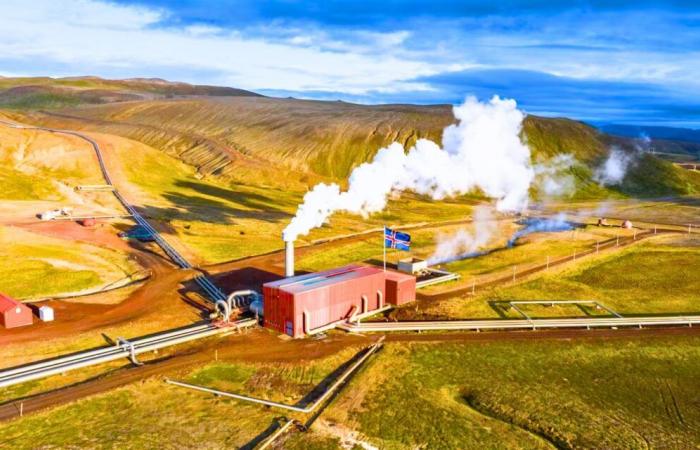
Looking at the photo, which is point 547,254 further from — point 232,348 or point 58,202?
point 58,202

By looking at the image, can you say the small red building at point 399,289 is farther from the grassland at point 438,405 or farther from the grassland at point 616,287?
the grassland at point 438,405

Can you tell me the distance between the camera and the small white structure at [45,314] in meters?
58.4

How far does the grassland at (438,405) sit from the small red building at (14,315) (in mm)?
20604

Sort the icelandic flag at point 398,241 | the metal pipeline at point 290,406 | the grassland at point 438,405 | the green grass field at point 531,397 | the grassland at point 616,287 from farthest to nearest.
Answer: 1. the icelandic flag at point 398,241
2. the grassland at point 616,287
3. the metal pipeline at point 290,406
4. the green grass field at point 531,397
5. the grassland at point 438,405

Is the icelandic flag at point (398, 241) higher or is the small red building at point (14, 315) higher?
the icelandic flag at point (398, 241)

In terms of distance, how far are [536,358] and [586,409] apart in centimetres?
998

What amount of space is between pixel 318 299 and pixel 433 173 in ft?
198

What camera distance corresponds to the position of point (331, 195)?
73625mm

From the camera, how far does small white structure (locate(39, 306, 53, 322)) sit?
2301 inches

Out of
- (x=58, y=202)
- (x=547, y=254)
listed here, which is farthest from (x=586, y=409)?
(x=58, y=202)

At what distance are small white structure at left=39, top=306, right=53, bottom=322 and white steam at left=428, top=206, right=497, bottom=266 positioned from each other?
55793 millimetres

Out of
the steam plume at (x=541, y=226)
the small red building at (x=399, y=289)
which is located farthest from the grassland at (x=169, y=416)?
the steam plume at (x=541, y=226)

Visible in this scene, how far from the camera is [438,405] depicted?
42906 millimetres

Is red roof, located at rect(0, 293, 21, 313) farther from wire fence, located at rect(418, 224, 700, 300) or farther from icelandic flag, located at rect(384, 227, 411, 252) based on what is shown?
wire fence, located at rect(418, 224, 700, 300)
